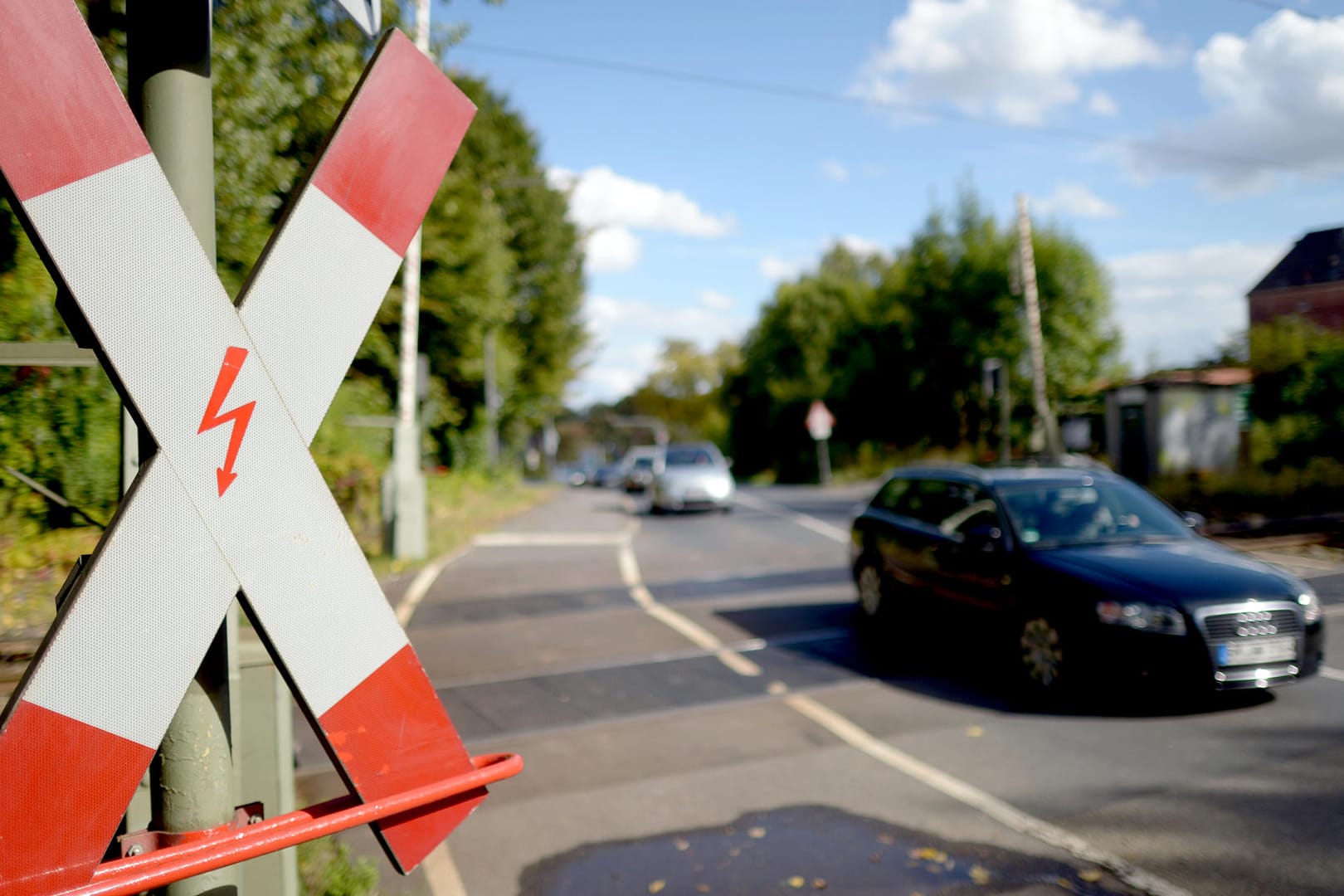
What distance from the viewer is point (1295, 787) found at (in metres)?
4.86

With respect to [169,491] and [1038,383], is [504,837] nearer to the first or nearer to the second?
[169,491]

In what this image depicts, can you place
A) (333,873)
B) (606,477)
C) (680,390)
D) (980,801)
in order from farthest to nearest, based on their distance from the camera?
(680,390), (606,477), (980,801), (333,873)

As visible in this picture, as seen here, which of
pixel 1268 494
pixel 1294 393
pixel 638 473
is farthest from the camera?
pixel 638 473

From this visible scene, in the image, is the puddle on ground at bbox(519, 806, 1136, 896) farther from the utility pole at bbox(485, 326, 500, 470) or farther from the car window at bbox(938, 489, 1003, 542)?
the utility pole at bbox(485, 326, 500, 470)

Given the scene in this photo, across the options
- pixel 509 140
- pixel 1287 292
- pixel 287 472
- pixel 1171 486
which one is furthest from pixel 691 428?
pixel 287 472

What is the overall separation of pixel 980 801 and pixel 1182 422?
770 inches

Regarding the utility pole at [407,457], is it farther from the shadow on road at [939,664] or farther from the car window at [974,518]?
the car window at [974,518]

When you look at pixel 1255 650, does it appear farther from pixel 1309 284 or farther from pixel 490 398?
pixel 490 398

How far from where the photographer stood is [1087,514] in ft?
25.2

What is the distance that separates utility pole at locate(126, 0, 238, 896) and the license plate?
19.3 ft

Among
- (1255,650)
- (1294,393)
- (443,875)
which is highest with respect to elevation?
(1294,393)

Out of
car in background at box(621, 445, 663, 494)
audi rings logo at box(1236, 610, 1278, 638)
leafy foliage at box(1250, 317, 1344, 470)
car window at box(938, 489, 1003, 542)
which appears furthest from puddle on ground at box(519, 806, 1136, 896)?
car in background at box(621, 445, 663, 494)

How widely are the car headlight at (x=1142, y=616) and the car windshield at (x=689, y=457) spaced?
19127 millimetres

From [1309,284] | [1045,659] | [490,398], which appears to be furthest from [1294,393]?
[490,398]
